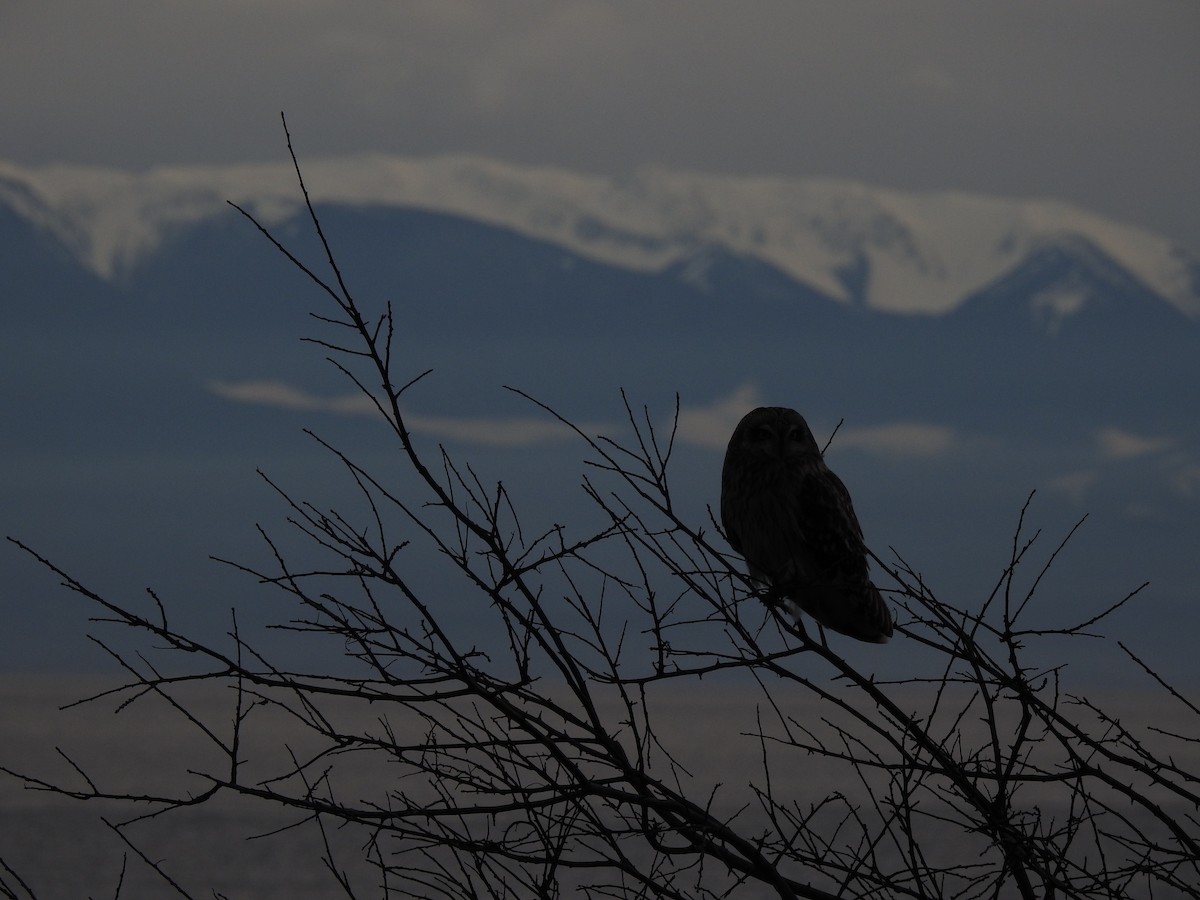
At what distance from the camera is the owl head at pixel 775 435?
673 cm

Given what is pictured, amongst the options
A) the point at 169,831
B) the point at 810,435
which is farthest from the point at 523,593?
the point at 169,831

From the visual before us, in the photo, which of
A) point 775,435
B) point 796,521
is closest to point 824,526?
point 796,521

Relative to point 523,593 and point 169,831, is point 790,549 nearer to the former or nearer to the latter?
point 523,593

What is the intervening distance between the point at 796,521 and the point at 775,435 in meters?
0.49

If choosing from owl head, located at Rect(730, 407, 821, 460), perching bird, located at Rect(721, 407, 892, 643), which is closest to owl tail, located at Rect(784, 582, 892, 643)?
perching bird, located at Rect(721, 407, 892, 643)

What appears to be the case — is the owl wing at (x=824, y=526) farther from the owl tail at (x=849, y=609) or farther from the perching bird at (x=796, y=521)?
the owl tail at (x=849, y=609)

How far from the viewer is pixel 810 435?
23.0ft

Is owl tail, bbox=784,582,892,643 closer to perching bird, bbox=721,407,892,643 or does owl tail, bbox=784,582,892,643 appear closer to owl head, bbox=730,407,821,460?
perching bird, bbox=721,407,892,643

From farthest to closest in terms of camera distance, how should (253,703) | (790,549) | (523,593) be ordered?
(790,549)
(253,703)
(523,593)

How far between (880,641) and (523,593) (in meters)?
3.72

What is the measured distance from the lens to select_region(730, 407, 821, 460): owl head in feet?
22.1

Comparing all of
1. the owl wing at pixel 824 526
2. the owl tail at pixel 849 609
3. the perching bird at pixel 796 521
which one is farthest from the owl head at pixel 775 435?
the owl tail at pixel 849 609

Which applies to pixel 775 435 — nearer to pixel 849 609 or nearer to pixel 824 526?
pixel 824 526

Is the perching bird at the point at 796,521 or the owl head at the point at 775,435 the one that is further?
the owl head at the point at 775,435
